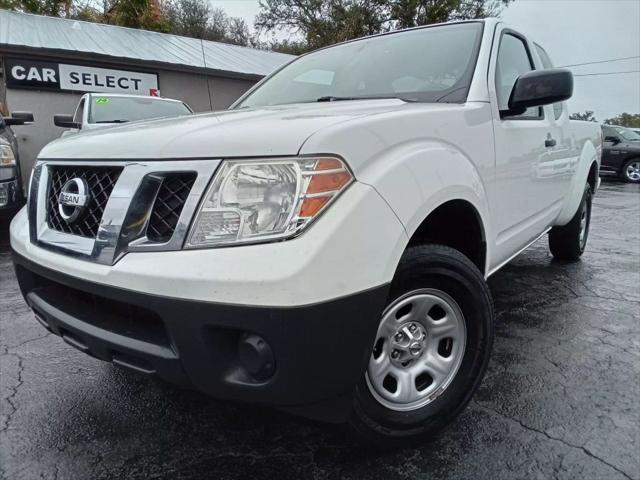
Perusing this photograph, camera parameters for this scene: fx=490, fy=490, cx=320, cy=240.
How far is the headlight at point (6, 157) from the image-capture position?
5.43 metres

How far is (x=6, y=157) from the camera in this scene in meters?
5.50

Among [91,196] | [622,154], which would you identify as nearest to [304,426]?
[91,196]

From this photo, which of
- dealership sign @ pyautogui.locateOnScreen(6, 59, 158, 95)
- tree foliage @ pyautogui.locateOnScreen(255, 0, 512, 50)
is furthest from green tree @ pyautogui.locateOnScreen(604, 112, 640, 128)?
dealership sign @ pyautogui.locateOnScreen(6, 59, 158, 95)

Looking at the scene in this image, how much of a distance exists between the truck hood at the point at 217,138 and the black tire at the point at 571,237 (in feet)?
10.4

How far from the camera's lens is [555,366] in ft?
8.46

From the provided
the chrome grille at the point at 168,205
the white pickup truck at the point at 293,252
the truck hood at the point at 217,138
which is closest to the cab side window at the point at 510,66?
the white pickup truck at the point at 293,252

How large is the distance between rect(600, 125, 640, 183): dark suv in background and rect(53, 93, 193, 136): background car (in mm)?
13355

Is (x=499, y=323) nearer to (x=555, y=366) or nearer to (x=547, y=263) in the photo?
(x=555, y=366)

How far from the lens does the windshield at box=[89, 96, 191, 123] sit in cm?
719

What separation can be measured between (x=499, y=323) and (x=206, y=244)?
2.37 m

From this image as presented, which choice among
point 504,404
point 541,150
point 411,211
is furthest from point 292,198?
point 541,150

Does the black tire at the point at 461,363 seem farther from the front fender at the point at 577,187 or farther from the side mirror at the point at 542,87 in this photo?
the front fender at the point at 577,187

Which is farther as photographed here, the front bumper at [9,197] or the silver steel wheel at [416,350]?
the front bumper at [9,197]

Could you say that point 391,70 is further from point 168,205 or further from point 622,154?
point 622,154
